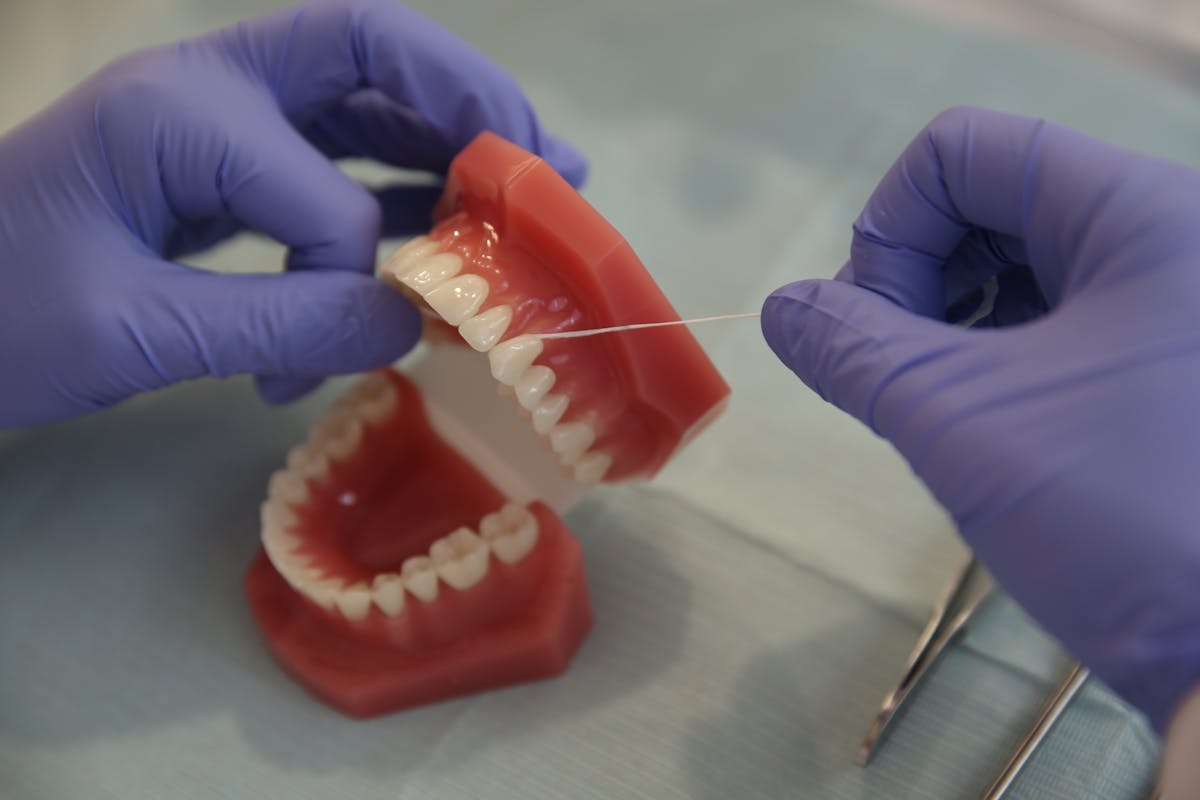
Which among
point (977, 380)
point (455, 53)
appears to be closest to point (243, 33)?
point (455, 53)

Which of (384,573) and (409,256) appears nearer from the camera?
(409,256)

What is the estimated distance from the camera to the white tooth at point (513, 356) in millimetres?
1261

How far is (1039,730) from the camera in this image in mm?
1329

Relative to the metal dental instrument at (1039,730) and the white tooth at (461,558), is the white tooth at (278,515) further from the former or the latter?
the metal dental instrument at (1039,730)

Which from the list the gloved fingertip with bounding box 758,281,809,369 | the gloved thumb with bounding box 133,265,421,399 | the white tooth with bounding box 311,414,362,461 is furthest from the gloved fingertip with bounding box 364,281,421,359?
the gloved fingertip with bounding box 758,281,809,369

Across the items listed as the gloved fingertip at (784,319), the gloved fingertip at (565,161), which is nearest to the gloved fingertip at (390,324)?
the gloved fingertip at (565,161)

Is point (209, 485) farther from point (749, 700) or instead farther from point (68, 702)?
point (749, 700)

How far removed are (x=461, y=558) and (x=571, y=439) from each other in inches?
8.7

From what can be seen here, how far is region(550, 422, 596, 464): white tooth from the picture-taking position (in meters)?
1.34

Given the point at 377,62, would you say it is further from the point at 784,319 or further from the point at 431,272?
the point at 784,319

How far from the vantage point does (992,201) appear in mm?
1192

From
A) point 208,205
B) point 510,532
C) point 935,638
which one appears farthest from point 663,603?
point 208,205

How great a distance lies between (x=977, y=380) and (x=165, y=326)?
0.97 meters

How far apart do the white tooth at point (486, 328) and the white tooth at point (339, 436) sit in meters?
0.39
